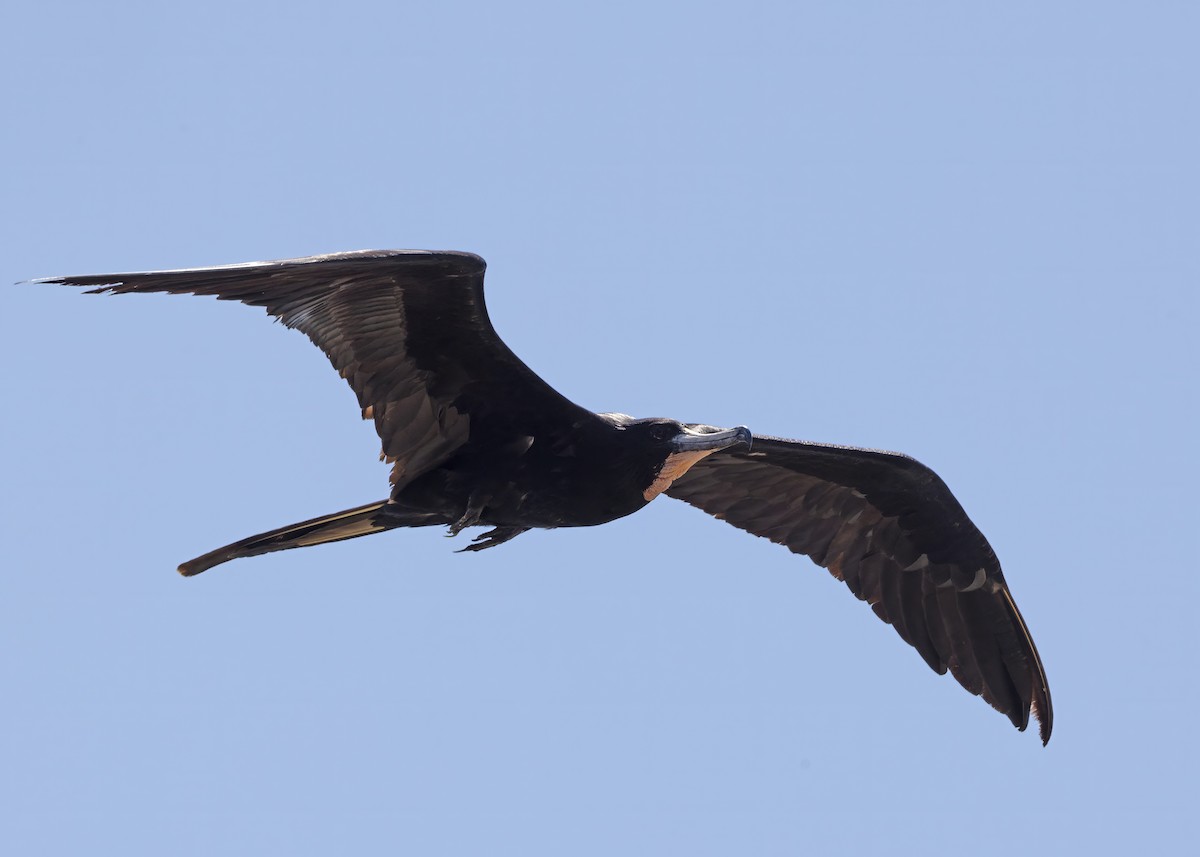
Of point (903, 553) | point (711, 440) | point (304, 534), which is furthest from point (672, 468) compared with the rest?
point (903, 553)

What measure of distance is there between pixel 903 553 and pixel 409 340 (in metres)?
4.07

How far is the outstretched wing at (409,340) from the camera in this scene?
8.72 meters

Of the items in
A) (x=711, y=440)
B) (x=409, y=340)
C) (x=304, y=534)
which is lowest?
(x=304, y=534)

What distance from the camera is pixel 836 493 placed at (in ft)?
38.7

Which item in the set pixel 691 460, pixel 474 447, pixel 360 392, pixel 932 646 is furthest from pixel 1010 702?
pixel 360 392

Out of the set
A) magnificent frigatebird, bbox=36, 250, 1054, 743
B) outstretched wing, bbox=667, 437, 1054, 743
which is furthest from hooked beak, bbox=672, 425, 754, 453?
outstretched wing, bbox=667, 437, 1054, 743

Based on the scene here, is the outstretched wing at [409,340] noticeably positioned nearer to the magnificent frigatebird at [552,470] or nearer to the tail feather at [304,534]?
the magnificent frigatebird at [552,470]

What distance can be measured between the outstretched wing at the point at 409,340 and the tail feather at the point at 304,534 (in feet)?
0.94

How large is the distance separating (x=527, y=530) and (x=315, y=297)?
2.03 meters

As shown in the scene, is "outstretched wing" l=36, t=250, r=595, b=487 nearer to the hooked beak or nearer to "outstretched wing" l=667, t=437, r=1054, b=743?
the hooked beak

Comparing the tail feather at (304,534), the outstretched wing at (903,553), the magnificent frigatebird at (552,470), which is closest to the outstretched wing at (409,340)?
the magnificent frigatebird at (552,470)

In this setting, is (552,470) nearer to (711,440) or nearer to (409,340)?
(711,440)

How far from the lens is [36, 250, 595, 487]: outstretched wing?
872 centimetres

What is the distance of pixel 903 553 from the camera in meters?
11.8
